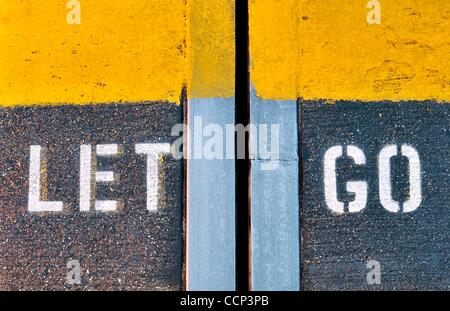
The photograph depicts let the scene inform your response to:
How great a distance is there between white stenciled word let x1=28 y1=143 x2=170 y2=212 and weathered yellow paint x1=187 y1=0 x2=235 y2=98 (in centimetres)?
37

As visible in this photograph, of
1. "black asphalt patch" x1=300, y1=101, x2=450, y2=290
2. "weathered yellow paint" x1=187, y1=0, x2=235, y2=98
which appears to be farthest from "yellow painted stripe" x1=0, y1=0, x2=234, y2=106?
"black asphalt patch" x1=300, y1=101, x2=450, y2=290

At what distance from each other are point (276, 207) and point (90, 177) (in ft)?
3.11

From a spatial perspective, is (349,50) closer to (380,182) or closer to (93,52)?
(380,182)

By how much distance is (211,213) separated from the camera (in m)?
2.61

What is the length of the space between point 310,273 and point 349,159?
59cm

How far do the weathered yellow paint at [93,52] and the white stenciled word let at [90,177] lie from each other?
→ 0.25 m

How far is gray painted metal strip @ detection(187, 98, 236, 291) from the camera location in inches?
102

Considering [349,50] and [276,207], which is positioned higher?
[349,50]

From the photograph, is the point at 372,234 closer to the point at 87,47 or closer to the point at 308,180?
the point at 308,180

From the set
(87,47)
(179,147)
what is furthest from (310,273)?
(87,47)

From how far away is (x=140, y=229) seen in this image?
2.64 metres

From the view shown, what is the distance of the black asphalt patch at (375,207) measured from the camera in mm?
2590

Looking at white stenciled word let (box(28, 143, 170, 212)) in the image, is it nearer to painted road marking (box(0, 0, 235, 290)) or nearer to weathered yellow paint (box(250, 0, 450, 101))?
painted road marking (box(0, 0, 235, 290))

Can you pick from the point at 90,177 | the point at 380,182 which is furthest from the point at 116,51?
the point at 380,182
